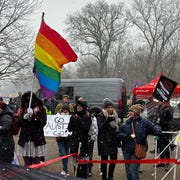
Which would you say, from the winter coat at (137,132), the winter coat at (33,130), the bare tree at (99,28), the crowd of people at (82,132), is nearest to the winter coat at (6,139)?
the crowd of people at (82,132)

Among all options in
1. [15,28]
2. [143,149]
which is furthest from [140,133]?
[15,28]

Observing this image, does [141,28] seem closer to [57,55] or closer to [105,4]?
[105,4]

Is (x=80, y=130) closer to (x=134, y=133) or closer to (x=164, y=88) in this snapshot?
(x=134, y=133)

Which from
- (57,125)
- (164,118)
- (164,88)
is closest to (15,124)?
(57,125)

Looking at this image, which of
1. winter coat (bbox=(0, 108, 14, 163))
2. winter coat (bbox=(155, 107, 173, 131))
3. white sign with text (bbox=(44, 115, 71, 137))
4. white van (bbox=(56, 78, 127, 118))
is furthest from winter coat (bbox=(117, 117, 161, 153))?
white van (bbox=(56, 78, 127, 118))

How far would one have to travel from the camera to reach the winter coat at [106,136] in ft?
24.7

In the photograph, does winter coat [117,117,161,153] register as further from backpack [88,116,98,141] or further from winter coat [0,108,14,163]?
winter coat [0,108,14,163]

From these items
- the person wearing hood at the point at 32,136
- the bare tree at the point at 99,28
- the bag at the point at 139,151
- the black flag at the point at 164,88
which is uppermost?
the bare tree at the point at 99,28

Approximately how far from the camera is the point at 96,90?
21.0 metres

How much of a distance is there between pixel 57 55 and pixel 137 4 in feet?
137

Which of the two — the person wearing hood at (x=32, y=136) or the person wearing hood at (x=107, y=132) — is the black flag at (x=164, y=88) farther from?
the person wearing hood at (x=32, y=136)

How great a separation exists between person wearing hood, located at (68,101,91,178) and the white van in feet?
42.3

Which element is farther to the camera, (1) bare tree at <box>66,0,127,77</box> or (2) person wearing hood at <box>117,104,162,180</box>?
(1) bare tree at <box>66,0,127,77</box>

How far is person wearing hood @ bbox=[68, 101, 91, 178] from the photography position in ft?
24.4
